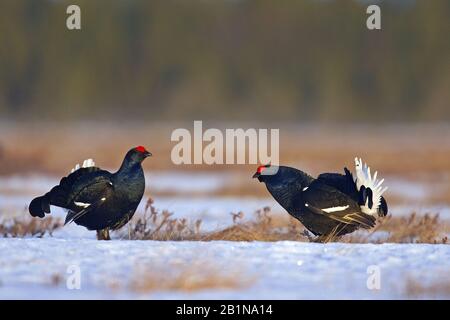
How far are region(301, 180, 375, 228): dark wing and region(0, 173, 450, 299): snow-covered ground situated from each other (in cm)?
52

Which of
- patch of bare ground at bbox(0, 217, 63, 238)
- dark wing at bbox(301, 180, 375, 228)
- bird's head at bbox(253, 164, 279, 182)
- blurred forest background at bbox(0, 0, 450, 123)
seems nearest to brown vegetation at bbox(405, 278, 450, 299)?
dark wing at bbox(301, 180, 375, 228)

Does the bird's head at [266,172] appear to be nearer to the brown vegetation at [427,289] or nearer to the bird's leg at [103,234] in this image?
the bird's leg at [103,234]

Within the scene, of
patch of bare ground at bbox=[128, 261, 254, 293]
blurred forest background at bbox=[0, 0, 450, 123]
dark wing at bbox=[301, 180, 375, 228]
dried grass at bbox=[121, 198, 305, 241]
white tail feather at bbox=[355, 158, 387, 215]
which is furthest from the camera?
blurred forest background at bbox=[0, 0, 450, 123]

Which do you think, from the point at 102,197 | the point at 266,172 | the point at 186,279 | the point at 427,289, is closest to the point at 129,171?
the point at 102,197

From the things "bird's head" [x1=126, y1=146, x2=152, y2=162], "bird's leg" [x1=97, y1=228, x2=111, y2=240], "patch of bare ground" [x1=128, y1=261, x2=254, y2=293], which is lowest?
"bird's leg" [x1=97, y1=228, x2=111, y2=240]

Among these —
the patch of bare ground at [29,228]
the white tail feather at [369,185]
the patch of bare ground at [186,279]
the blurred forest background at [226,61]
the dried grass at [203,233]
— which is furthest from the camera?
the blurred forest background at [226,61]

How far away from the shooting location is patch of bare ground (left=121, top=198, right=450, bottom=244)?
7473 mm

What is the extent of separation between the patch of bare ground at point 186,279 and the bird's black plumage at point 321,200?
4.89ft

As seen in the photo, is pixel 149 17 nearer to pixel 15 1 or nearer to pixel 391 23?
pixel 15 1

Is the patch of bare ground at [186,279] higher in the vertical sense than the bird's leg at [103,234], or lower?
higher

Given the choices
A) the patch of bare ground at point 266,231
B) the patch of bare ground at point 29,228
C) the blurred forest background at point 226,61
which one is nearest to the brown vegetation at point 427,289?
the patch of bare ground at point 266,231

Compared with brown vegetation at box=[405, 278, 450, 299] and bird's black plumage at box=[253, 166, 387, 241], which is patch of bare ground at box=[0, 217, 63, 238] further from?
brown vegetation at box=[405, 278, 450, 299]

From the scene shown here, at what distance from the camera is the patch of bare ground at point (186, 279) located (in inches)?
214

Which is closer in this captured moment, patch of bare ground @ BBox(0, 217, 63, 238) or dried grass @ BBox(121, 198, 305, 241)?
dried grass @ BBox(121, 198, 305, 241)
